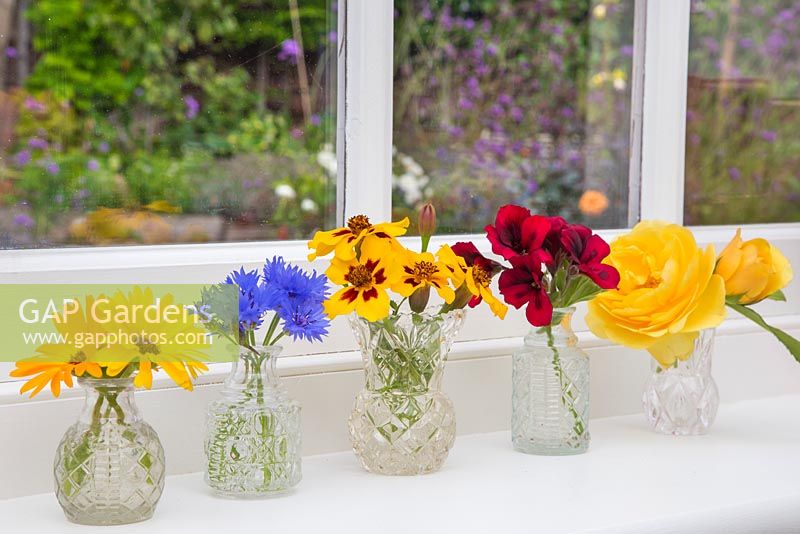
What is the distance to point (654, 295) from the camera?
130 cm

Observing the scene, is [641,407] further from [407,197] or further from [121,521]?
[121,521]

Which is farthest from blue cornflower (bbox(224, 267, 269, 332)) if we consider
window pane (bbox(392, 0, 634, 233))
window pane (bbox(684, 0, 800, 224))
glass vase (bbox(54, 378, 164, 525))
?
window pane (bbox(684, 0, 800, 224))

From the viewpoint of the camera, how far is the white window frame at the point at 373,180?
48.8 inches

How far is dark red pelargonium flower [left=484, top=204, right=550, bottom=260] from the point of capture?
3.95ft

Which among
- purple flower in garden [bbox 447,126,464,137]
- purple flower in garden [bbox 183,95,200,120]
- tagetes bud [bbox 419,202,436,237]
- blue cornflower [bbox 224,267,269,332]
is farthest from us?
purple flower in garden [bbox 447,126,464,137]

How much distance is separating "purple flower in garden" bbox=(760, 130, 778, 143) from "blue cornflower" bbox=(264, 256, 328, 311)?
1126 mm

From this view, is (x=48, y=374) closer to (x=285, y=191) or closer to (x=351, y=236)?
(x=351, y=236)

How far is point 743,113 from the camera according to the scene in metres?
1.90

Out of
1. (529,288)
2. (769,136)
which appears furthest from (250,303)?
(769,136)

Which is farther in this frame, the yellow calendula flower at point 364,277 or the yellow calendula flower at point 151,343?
the yellow calendula flower at point 364,277

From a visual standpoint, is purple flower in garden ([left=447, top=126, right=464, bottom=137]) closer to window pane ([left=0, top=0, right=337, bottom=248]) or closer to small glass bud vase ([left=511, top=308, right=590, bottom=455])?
window pane ([left=0, top=0, right=337, bottom=248])

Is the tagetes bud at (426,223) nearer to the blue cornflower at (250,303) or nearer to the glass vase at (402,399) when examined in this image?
the glass vase at (402,399)

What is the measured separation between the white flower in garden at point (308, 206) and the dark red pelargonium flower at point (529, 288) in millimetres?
359

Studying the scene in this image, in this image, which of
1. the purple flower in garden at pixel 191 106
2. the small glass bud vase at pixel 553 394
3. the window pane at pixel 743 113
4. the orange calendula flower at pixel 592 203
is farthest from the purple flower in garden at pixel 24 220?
the window pane at pixel 743 113
